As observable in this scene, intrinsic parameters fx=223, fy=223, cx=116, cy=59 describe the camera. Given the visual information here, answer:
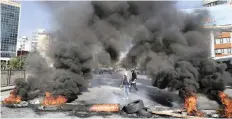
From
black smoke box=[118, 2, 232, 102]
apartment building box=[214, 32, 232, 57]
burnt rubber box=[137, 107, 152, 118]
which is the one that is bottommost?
burnt rubber box=[137, 107, 152, 118]

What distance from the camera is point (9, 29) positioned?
8406 cm

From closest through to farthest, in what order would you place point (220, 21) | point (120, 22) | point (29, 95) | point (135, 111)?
point (135, 111) → point (29, 95) → point (120, 22) → point (220, 21)

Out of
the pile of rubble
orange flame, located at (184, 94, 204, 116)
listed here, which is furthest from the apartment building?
the pile of rubble

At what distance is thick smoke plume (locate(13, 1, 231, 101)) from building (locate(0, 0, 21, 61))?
247 ft

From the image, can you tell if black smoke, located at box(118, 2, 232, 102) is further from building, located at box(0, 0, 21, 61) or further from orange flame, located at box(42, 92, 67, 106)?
building, located at box(0, 0, 21, 61)

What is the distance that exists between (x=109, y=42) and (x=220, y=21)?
28331mm

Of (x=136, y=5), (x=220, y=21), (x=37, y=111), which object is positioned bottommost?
(x=37, y=111)

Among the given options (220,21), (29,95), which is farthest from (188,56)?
(220,21)

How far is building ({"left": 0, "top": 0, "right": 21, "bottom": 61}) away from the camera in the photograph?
8056 cm

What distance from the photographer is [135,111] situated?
415 inches

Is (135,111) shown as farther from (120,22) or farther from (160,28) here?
(120,22)

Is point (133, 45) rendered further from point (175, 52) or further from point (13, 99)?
point (13, 99)

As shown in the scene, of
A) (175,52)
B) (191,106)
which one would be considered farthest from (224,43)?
(191,106)

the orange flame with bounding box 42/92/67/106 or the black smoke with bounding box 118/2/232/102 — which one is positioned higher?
the black smoke with bounding box 118/2/232/102
